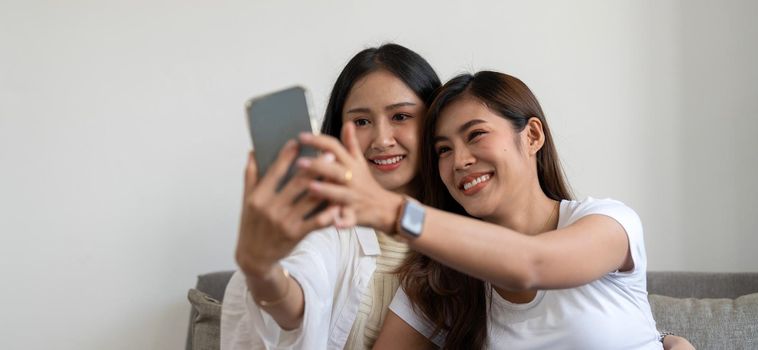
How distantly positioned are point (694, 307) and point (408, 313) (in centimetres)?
72

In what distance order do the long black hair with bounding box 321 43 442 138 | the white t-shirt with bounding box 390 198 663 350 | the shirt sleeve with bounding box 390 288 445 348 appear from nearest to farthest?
the white t-shirt with bounding box 390 198 663 350 → the shirt sleeve with bounding box 390 288 445 348 → the long black hair with bounding box 321 43 442 138

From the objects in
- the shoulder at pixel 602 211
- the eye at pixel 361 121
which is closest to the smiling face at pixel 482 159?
the shoulder at pixel 602 211

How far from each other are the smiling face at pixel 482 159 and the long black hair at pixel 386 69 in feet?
0.63

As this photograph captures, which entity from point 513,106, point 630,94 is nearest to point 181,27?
point 513,106

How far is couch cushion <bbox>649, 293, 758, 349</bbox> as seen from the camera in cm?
176

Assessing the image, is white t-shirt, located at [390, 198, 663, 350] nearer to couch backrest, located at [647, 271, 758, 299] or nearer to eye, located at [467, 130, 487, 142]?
eye, located at [467, 130, 487, 142]

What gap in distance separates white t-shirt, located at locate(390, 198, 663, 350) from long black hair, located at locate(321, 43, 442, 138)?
1.45ft

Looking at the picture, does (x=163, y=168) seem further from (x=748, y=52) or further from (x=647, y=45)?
(x=748, y=52)

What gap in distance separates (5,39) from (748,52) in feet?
6.70

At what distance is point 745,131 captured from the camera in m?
2.16

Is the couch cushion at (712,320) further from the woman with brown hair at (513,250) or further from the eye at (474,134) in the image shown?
the eye at (474,134)

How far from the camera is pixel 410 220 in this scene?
927 mm

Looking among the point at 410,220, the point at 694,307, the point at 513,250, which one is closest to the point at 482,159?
the point at 513,250

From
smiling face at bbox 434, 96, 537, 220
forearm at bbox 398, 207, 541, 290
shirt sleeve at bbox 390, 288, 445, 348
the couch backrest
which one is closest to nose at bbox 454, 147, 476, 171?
smiling face at bbox 434, 96, 537, 220
